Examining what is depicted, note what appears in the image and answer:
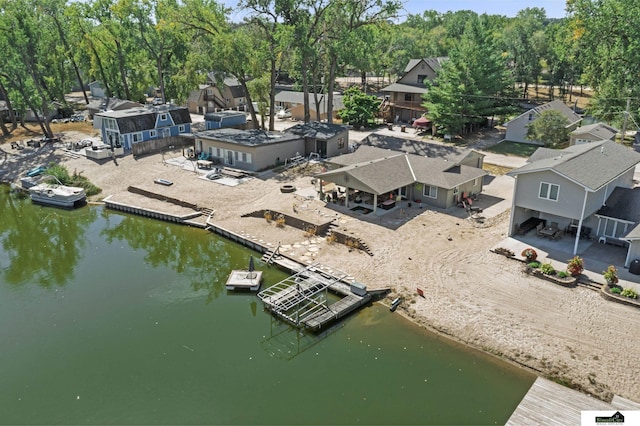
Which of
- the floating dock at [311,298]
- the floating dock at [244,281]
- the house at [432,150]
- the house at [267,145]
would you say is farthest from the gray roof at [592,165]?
the house at [267,145]

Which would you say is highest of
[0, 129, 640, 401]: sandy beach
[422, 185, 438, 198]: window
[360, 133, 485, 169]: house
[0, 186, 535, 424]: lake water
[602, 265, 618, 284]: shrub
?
[360, 133, 485, 169]: house

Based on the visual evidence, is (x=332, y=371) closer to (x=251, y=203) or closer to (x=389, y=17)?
(x=251, y=203)

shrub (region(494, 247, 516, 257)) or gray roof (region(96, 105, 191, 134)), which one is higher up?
gray roof (region(96, 105, 191, 134))

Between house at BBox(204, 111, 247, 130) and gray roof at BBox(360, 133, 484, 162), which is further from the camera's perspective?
house at BBox(204, 111, 247, 130)

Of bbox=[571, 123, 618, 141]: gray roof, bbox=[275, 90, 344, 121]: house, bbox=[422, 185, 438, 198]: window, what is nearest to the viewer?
bbox=[422, 185, 438, 198]: window

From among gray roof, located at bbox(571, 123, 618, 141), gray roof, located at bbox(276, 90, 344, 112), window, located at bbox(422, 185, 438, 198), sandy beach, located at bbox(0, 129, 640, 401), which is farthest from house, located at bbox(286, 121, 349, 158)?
gray roof, located at bbox(571, 123, 618, 141)

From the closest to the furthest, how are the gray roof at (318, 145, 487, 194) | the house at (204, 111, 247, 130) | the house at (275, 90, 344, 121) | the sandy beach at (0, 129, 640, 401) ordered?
1. the sandy beach at (0, 129, 640, 401)
2. the gray roof at (318, 145, 487, 194)
3. the house at (204, 111, 247, 130)
4. the house at (275, 90, 344, 121)

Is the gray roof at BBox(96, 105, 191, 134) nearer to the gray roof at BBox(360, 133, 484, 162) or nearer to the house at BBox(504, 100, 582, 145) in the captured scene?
the gray roof at BBox(360, 133, 484, 162)
